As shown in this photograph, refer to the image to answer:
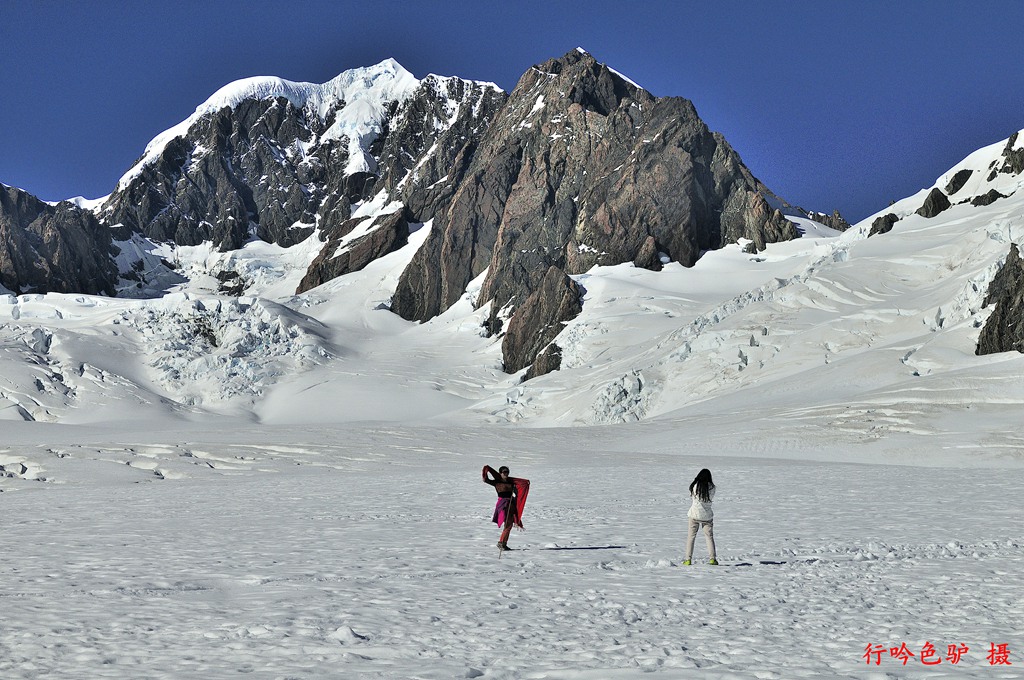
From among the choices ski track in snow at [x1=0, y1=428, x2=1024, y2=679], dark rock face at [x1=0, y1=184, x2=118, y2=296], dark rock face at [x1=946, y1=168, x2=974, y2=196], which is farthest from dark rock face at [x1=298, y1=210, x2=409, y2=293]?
ski track in snow at [x1=0, y1=428, x2=1024, y2=679]

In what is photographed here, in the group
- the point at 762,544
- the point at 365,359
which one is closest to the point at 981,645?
the point at 762,544

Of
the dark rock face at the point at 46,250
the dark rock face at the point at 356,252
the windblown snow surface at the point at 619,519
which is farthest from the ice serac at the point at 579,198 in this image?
the dark rock face at the point at 46,250

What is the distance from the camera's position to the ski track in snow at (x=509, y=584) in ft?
27.0

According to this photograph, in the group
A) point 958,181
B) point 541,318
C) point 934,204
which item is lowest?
point 541,318

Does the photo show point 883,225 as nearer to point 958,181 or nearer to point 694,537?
point 958,181

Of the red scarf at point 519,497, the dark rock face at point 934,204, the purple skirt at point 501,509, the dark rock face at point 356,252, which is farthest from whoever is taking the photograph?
the dark rock face at point 356,252

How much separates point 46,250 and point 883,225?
169m

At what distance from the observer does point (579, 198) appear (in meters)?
143

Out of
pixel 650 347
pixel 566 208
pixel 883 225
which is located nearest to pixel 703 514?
pixel 650 347

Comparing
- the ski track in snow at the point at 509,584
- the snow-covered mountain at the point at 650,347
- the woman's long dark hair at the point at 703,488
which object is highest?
the snow-covered mountain at the point at 650,347

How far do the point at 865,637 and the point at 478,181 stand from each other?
527ft

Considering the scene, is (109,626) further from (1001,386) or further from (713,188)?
(713,188)

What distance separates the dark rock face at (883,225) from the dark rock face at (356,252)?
111895mm

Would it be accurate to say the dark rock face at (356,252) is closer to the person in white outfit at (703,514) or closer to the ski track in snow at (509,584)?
the ski track in snow at (509,584)
